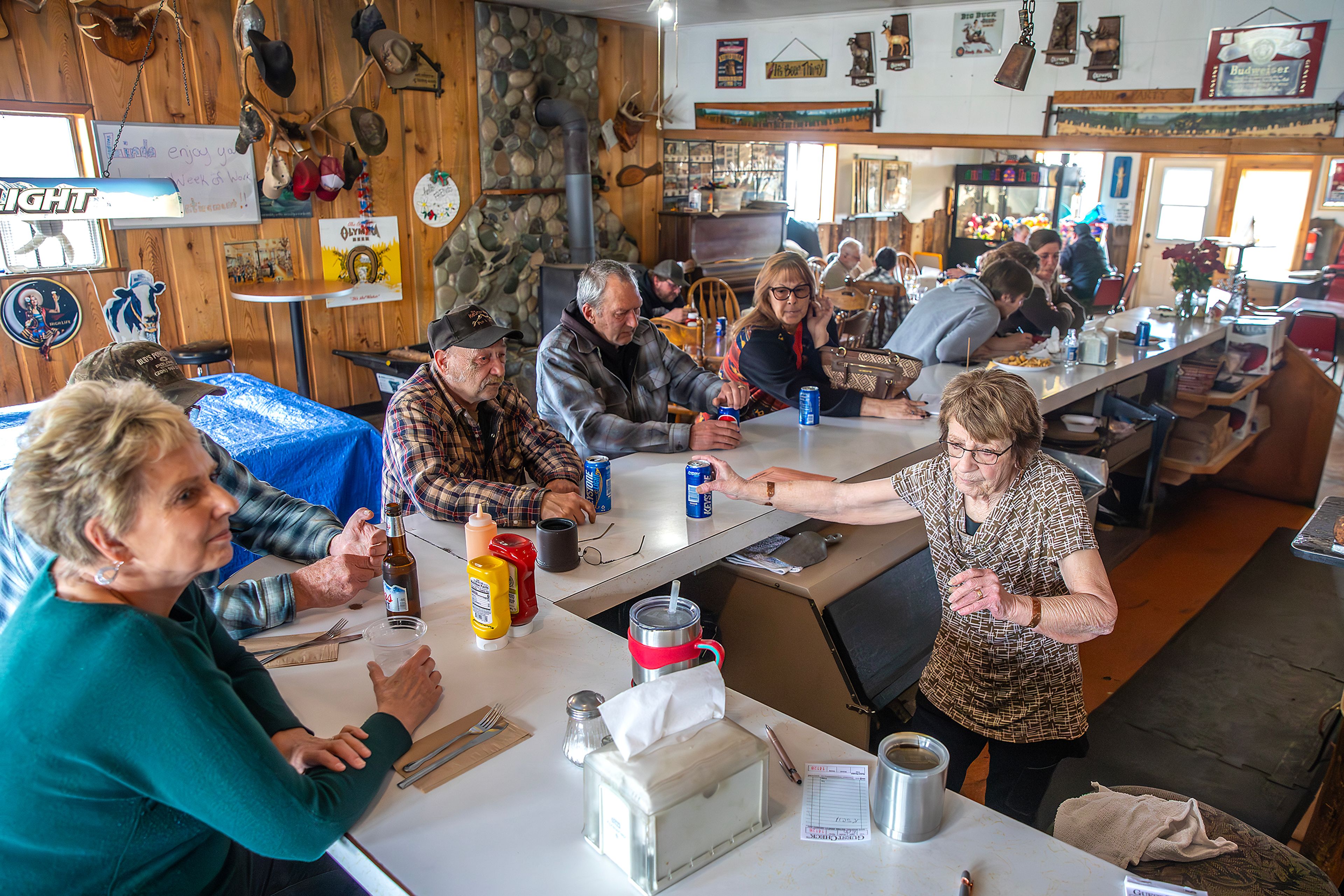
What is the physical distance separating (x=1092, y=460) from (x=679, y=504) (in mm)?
1760

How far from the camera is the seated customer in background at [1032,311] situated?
5.00m

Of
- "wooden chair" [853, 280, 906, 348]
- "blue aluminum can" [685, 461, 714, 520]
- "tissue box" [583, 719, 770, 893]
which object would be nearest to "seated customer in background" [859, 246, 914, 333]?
"wooden chair" [853, 280, 906, 348]

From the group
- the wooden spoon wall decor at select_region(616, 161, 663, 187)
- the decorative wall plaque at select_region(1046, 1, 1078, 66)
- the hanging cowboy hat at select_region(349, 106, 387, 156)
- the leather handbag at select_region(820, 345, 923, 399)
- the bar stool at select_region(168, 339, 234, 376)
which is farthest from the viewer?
the wooden spoon wall decor at select_region(616, 161, 663, 187)

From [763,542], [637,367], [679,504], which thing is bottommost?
[763,542]

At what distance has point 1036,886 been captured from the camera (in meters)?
1.23

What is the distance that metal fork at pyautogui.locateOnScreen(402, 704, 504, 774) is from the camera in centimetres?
145

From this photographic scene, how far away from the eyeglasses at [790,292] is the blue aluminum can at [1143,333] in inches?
93.4

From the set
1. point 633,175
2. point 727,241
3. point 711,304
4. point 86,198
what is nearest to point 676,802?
point 86,198

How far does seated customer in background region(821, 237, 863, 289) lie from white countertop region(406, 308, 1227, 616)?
3.76 meters

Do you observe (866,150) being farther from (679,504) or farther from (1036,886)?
(1036,886)

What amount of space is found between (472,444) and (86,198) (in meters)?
3.19

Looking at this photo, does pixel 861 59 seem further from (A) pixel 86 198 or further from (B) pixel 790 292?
(A) pixel 86 198

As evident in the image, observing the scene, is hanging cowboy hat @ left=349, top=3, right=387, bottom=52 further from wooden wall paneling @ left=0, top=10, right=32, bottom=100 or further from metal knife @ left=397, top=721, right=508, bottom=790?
metal knife @ left=397, top=721, right=508, bottom=790

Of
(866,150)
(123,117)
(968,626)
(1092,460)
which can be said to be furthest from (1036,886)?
(866,150)
